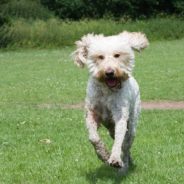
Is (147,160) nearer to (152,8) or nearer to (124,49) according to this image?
(124,49)

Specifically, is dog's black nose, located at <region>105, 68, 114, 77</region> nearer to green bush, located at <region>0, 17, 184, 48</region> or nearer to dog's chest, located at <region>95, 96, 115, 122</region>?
dog's chest, located at <region>95, 96, 115, 122</region>

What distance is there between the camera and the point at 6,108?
15.4m

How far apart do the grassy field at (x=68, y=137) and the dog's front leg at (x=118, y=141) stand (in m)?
0.62

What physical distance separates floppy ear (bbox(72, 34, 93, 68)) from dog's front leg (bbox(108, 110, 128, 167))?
775mm

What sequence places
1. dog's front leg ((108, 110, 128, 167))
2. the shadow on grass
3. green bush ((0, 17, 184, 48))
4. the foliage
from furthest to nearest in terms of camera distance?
the foliage, green bush ((0, 17, 184, 48)), the shadow on grass, dog's front leg ((108, 110, 128, 167))

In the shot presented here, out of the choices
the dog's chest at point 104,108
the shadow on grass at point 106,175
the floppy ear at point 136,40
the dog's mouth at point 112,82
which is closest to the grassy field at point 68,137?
the shadow on grass at point 106,175

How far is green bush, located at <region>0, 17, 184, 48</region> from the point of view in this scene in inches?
1662

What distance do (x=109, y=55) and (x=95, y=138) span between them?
930 millimetres

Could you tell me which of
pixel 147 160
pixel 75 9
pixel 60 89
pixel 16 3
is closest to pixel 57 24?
pixel 16 3

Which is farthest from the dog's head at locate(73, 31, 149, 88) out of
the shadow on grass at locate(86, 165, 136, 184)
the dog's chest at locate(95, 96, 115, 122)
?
the shadow on grass at locate(86, 165, 136, 184)

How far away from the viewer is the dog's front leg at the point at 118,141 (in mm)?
6777

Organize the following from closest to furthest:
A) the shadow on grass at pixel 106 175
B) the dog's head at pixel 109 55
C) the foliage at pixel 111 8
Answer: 1. the dog's head at pixel 109 55
2. the shadow on grass at pixel 106 175
3. the foliage at pixel 111 8

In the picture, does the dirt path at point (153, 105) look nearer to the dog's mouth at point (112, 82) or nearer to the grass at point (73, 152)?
the grass at point (73, 152)

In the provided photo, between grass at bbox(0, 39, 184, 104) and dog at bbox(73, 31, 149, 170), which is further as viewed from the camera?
grass at bbox(0, 39, 184, 104)
